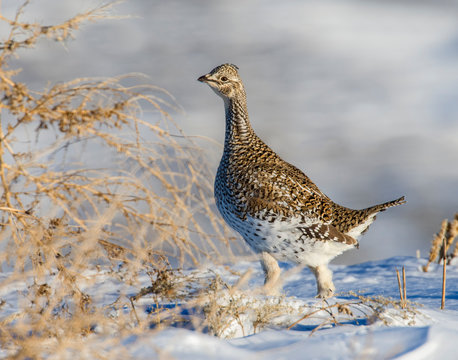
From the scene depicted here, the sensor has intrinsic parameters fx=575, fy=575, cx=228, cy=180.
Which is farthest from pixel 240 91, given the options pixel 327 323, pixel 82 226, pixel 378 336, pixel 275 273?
pixel 378 336

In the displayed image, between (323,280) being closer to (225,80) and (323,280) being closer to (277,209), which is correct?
(277,209)

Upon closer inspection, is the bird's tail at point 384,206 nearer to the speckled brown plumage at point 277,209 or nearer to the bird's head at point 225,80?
the speckled brown plumage at point 277,209

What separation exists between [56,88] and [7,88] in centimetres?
32

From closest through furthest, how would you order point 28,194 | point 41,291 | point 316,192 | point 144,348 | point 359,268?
point 144,348 → point 41,291 → point 28,194 → point 316,192 → point 359,268

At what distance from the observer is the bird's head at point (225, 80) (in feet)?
17.6

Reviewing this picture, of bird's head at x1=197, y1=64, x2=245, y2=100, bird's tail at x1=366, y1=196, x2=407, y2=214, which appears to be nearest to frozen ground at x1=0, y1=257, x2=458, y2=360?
bird's tail at x1=366, y1=196, x2=407, y2=214

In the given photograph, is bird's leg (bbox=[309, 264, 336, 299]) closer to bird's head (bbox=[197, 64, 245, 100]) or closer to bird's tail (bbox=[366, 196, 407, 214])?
bird's tail (bbox=[366, 196, 407, 214])

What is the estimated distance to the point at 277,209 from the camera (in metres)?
4.80

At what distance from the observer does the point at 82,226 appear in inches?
161

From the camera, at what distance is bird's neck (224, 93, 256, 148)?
5359 millimetres

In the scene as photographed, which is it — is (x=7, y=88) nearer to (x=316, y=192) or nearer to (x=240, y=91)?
(x=240, y=91)

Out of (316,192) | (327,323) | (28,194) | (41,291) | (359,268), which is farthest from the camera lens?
(359,268)

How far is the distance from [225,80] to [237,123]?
42 cm

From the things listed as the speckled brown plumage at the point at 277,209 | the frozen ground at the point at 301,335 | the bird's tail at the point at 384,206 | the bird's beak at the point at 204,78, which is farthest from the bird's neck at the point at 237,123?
the frozen ground at the point at 301,335
